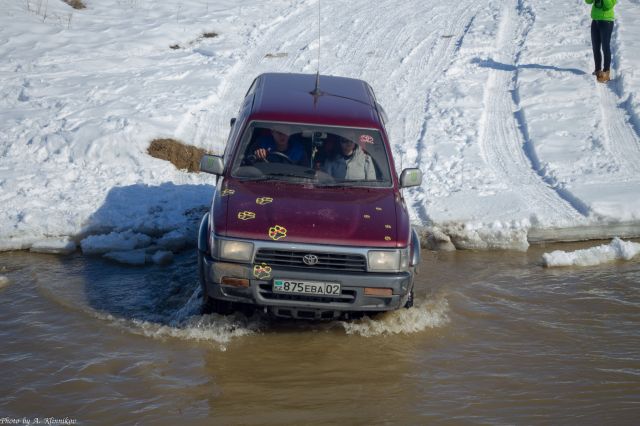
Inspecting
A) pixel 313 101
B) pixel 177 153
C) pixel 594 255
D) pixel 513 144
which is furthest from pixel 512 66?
pixel 313 101

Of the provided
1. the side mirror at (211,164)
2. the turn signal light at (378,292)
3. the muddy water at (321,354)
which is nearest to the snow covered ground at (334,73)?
the muddy water at (321,354)

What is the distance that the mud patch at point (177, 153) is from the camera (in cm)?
1110

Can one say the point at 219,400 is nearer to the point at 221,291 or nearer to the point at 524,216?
the point at 221,291

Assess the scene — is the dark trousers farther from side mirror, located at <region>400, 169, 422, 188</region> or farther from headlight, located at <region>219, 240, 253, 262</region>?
headlight, located at <region>219, 240, 253, 262</region>

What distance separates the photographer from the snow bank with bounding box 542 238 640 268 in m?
8.70

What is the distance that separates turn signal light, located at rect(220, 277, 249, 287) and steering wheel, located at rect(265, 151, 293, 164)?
1415mm

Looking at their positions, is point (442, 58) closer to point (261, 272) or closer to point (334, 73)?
point (334, 73)

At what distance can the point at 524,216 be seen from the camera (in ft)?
31.2

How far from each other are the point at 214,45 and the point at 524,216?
902 centimetres

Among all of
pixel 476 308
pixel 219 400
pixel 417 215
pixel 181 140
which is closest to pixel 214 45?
pixel 181 140

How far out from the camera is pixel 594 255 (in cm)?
879

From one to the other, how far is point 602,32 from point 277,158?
856cm

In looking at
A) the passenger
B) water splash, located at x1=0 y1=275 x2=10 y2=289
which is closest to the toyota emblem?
the passenger

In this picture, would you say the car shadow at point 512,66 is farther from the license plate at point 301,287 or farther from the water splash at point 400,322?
the license plate at point 301,287
